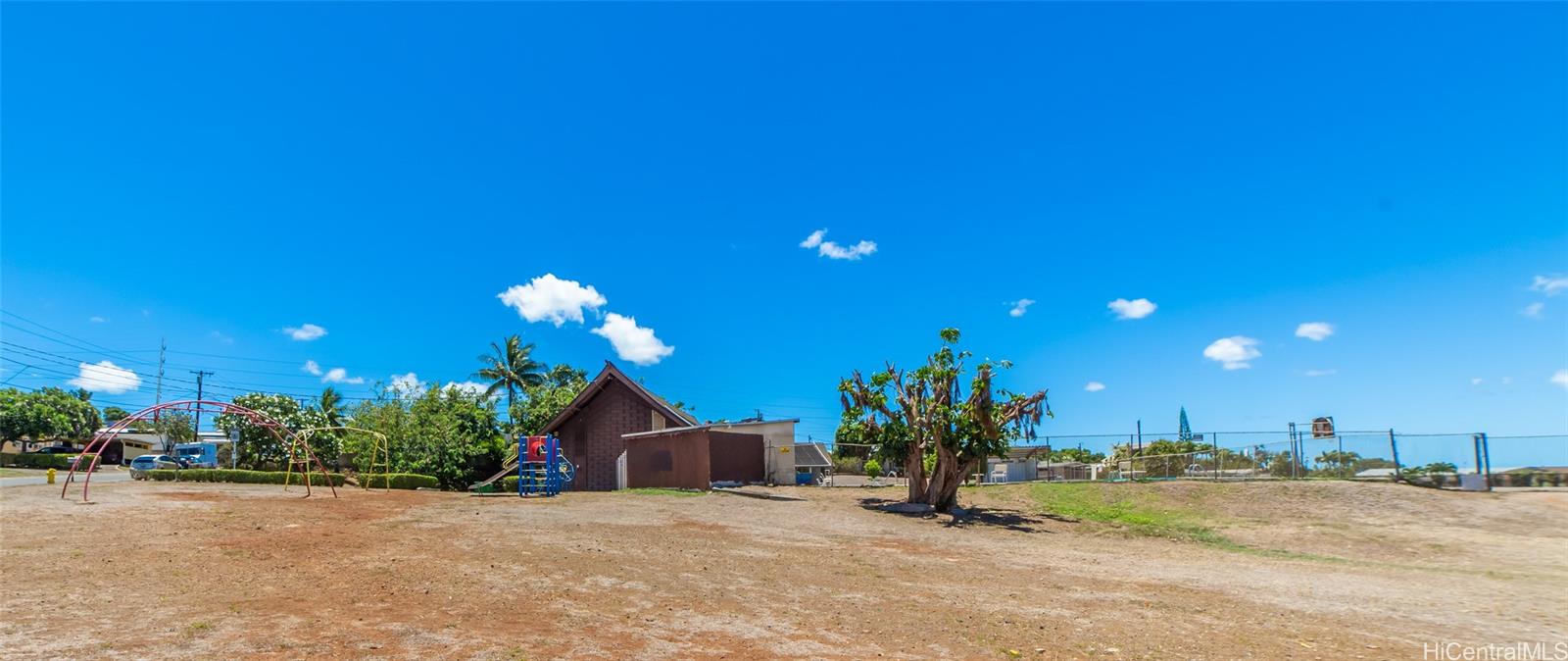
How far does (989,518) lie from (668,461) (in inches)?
529

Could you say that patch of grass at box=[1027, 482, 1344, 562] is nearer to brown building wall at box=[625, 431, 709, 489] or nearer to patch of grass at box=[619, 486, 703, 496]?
patch of grass at box=[619, 486, 703, 496]

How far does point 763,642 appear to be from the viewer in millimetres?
7582

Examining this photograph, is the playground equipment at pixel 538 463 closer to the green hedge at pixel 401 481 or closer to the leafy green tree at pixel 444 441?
the green hedge at pixel 401 481

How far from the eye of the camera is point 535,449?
27.4 metres

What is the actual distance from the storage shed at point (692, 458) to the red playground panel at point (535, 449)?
16.0 ft

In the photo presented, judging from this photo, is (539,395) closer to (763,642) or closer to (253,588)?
(253,588)

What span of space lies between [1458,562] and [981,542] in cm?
1006

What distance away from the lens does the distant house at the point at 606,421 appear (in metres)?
35.5

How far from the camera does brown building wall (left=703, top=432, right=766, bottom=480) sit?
32500mm

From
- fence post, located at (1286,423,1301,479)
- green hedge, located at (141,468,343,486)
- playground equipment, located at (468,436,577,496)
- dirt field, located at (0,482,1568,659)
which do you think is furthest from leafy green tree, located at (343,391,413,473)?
fence post, located at (1286,423,1301,479)

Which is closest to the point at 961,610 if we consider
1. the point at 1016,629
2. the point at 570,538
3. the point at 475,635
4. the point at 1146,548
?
the point at 1016,629

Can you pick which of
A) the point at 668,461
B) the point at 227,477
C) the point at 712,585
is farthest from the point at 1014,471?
the point at 227,477

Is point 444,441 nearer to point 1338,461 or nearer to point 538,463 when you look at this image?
point 538,463

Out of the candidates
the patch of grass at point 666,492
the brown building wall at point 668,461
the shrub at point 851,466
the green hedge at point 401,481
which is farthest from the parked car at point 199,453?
the shrub at point 851,466
